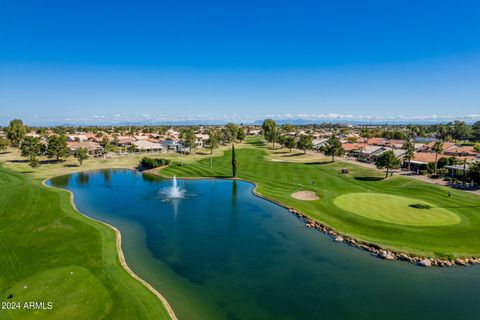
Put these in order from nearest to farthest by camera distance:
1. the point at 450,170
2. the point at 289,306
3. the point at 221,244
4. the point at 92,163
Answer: the point at 289,306
the point at 221,244
the point at 450,170
the point at 92,163

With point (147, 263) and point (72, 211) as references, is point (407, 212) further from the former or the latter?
point (72, 211)

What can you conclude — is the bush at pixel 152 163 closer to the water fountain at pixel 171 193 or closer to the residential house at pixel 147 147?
the water fountain at pixel 171 193

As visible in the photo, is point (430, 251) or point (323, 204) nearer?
point (430, 251)

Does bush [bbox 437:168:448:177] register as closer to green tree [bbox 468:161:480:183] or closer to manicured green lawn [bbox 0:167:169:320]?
green tree [bbox 468:161:480:183]

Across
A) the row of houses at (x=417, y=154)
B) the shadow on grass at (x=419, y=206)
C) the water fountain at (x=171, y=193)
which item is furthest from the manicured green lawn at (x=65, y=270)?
the row of houses at (x=417, y=154)

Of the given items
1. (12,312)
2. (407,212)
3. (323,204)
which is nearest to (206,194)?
(323,204)

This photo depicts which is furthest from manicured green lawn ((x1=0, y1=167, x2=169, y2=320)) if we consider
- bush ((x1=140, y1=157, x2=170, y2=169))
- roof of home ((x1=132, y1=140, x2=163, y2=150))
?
roof of home ((x1=132, y1=140, x2=163, y2=150))

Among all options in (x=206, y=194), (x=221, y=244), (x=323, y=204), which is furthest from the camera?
(x=206, y=194)
